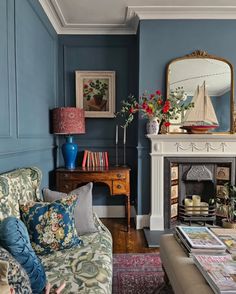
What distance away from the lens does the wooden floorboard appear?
108 inches

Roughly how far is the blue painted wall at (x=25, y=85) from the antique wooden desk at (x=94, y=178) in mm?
210

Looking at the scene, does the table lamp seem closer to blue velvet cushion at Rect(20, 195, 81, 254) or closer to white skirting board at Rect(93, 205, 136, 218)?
white skirting board at Rect(93, 205, 136, 218)

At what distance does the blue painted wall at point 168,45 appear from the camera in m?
3.31

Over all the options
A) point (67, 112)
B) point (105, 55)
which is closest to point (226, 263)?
point (67, 112)

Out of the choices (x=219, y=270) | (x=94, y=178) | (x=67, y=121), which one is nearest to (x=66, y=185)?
(x=94, y=178)

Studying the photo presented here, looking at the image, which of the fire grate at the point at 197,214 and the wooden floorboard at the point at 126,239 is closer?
the wooden floorboard at the point at 126,239

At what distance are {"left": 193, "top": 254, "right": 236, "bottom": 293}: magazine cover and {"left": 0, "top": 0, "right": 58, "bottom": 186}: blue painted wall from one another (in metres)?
1.51

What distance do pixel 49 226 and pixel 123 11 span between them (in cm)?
271

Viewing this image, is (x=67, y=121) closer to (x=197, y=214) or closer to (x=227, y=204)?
(x=197, y=214)

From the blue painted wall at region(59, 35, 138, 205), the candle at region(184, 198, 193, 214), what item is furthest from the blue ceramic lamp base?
the candle at region(184, 198, 193, 214)

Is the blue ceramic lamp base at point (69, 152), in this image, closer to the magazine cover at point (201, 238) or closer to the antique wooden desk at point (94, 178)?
the antique wooden desk at point (94, 178)

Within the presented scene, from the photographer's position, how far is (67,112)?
3.17m

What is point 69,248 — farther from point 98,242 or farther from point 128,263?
point 128,263

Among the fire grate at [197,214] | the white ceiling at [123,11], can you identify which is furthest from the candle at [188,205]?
the white ceiling at [123,11]
